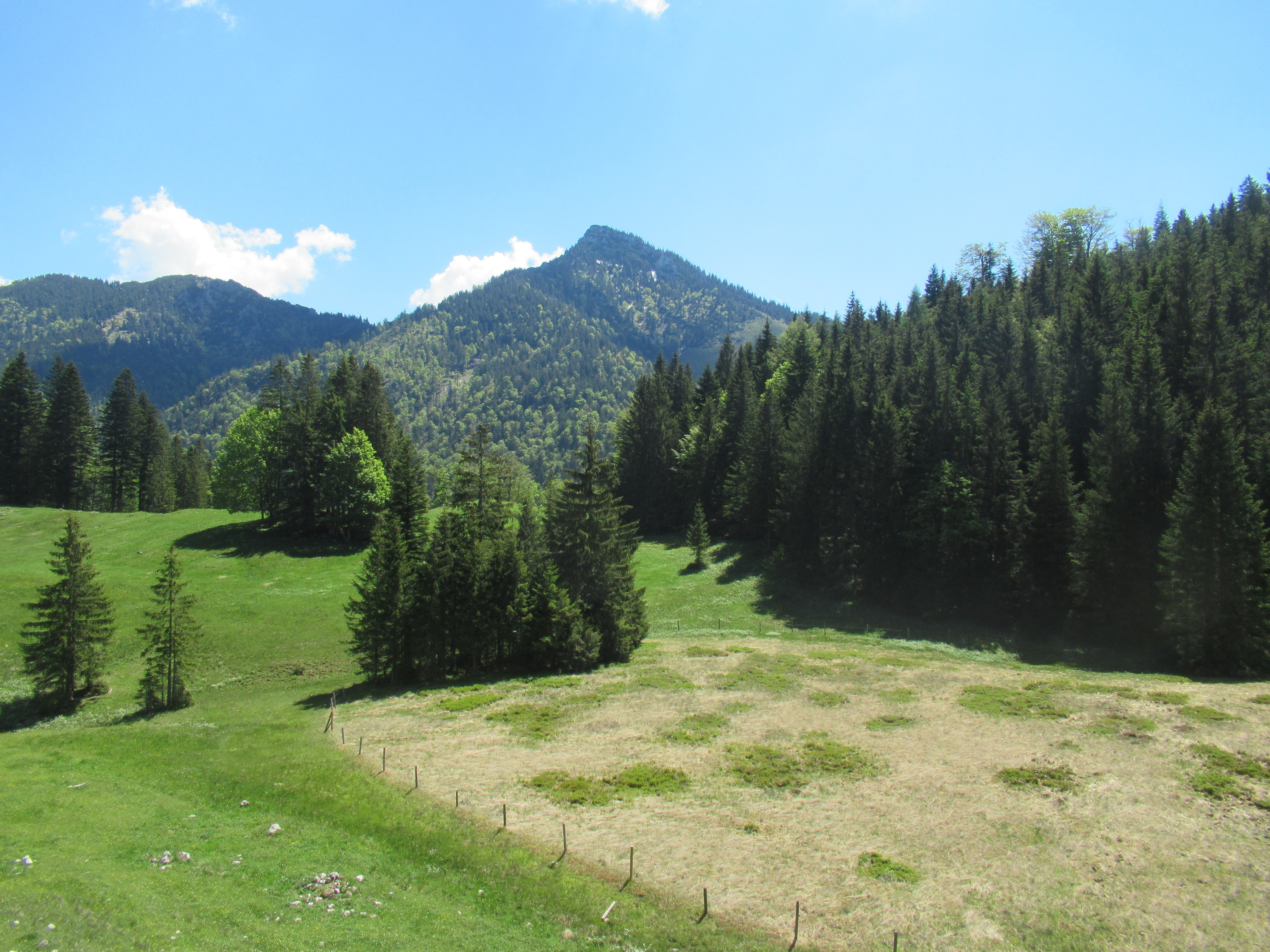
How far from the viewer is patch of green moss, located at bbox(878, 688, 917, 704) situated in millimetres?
35094

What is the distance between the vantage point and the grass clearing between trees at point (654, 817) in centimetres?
1641

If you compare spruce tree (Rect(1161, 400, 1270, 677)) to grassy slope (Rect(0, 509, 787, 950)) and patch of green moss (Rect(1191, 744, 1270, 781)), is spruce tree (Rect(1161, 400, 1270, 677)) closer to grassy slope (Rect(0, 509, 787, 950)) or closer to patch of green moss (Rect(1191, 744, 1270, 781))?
patch of green moss (Rect(1191, 744, 1270, 781))

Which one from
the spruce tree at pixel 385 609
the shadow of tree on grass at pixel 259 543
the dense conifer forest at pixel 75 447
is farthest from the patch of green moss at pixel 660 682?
the dense conifer forest at pixel 75 447

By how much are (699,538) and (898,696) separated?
37391 mm

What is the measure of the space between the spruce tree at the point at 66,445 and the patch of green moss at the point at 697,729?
305 ft

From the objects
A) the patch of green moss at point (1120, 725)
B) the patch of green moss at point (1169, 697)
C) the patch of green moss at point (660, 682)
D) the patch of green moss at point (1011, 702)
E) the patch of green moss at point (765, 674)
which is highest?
the patch of green moss at point (1169, 697)

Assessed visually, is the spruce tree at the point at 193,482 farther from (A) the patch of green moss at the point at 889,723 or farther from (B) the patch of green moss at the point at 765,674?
(A) the patch of green moss at the point at 889,723

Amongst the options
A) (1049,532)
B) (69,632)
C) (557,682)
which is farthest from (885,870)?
(1049,532)

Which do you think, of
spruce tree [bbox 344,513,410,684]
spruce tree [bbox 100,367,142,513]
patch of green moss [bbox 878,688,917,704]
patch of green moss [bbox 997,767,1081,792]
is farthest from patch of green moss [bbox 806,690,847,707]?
spruce tree [bbox 100,367,142,513]

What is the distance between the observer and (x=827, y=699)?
1415 inches

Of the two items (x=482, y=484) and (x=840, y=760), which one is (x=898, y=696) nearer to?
(x=840, y=760)

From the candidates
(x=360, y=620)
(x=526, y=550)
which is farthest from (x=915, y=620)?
(x=360, y=620)

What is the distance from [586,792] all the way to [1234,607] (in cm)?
4388

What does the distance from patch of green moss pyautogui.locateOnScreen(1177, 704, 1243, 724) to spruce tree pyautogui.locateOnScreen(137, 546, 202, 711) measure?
55.0m
